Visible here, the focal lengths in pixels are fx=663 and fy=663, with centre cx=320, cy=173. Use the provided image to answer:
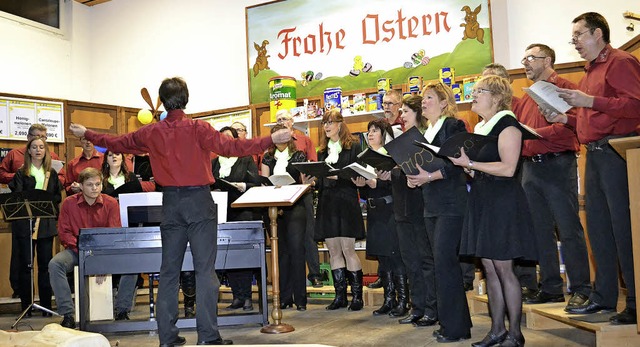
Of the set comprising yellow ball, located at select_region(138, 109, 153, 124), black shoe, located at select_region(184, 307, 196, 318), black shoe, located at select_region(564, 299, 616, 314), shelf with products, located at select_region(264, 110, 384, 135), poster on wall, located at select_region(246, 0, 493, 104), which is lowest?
black shoe, located at select_region(184, 307, 196, 318)

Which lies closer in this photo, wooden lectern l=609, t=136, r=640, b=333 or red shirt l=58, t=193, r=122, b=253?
wooden lectern l=609, t=136, r=640, b=333

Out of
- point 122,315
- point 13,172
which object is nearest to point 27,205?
point 122,315

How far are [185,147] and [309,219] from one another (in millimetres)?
2170

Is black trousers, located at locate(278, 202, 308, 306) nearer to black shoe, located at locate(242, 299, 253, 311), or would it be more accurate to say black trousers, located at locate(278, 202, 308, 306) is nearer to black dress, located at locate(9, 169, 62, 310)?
black shoe, located at locate(242, 299, 253, 311)

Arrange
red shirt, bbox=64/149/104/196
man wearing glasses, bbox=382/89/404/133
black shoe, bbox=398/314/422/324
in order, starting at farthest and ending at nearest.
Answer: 1. red shirt, bbox=64/149/104/196
2. man wearing glasses, bbox=382/89/404/133
3. black shoe, bbox=398/314/422/324

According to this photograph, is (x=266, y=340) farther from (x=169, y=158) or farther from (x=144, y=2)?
(x=144, y=2)

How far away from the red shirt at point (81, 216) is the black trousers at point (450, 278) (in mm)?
2904

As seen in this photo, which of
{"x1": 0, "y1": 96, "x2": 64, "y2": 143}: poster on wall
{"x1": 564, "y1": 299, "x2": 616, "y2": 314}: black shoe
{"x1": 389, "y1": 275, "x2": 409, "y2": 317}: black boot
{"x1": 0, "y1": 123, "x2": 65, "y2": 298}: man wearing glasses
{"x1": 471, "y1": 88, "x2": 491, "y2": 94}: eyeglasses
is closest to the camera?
{"x1": 471, "y1": 88, "x2": 491, "y2": 94}: eyeglasses

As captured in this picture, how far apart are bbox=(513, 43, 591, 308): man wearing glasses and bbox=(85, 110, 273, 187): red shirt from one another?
5.43 feet

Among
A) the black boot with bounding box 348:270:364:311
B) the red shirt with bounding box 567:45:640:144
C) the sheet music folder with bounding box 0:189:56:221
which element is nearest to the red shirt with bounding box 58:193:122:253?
the sheet music folder with bounding box 0:189:56:221

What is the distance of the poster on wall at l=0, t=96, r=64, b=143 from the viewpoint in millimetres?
7840

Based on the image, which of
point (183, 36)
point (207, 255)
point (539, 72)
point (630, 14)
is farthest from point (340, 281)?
point (183, 36)

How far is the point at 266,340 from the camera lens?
411 centimetres

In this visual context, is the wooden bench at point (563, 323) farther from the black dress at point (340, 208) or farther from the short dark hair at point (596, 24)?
the short dark hair at point (596, 24)
